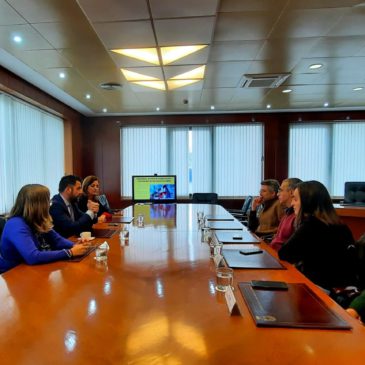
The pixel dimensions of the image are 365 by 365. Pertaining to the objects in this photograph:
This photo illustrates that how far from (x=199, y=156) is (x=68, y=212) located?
419 centimetres

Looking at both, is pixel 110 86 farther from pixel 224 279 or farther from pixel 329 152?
pixel 329 152

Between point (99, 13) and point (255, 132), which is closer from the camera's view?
point (99, 13)

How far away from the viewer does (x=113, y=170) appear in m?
6.52

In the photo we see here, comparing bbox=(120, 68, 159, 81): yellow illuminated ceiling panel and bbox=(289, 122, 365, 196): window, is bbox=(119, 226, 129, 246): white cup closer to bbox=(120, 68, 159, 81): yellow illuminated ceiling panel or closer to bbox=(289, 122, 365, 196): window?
bbox=(120, 68, 159, 81): yellow illuminated ceiling panel

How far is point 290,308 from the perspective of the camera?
1065 mm

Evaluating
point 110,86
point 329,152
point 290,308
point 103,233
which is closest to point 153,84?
point 110,86

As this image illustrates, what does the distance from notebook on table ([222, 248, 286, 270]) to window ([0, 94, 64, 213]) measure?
11.0 feet

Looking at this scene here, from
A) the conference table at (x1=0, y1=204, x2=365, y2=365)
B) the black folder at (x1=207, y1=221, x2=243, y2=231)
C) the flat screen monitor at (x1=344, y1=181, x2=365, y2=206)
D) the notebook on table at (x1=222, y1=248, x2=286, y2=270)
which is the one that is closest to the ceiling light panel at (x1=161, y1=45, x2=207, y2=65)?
the black folder at (x1=207, y1=221, x2=243, y2=231)

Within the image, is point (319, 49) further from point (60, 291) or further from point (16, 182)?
point (16, 182)

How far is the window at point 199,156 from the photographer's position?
6.42 m

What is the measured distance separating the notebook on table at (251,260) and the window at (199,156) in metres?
4.68

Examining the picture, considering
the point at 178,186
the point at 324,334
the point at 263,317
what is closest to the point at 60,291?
the point at 263,317

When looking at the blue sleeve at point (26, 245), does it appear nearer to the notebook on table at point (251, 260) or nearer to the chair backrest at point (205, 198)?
the notebook on table at point (251, 260)

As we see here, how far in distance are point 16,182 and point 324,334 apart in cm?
429
